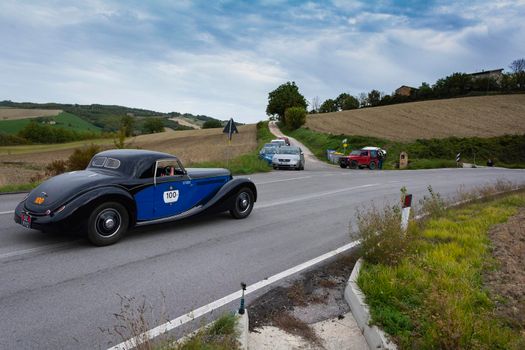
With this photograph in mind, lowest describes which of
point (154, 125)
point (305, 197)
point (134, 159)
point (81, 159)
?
point (305, 197)

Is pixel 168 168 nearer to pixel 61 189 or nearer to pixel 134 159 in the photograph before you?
pixel 134 159

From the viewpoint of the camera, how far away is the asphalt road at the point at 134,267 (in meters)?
3.49

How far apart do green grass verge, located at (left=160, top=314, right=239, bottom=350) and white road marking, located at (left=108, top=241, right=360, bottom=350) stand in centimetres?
20

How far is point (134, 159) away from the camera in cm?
636

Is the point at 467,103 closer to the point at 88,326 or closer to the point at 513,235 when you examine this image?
the point at 513,235

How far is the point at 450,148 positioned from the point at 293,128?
92.1ft

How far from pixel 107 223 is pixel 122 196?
46cm

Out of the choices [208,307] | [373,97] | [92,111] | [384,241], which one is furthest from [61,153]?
[373,97]

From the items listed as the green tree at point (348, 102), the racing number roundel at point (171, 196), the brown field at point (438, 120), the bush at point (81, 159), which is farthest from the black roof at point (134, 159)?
the green tree at point (348, 102)

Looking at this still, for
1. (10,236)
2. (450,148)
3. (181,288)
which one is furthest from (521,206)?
(450,148)

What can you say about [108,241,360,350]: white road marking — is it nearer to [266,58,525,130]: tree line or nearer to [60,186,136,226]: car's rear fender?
[60,186,136,226]: car's rear fender

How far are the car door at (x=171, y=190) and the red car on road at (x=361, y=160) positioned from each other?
23.4 m

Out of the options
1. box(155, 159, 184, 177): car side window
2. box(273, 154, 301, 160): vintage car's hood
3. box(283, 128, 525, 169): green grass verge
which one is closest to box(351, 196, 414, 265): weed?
box(155, 159, 184, 177): car side window

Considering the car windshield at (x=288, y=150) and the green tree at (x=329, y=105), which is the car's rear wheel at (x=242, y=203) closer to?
the car windshield at (x=288, y=150)
